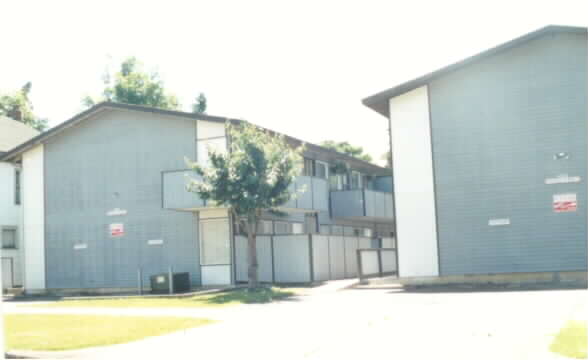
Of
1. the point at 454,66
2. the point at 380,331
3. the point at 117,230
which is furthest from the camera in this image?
the point at 117,230

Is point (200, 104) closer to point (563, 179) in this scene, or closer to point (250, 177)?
point (250, 177)

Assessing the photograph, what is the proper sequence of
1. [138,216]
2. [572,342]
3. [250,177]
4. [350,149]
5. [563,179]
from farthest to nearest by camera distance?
1. [350,149]
2. [138,216]
3. [250,177]
4. [563,179]
5. [572,342]

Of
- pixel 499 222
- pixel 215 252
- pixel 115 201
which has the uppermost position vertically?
pixel 115 201

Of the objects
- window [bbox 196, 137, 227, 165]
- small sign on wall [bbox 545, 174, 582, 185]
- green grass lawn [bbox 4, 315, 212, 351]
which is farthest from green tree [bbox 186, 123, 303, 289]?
small sign on wall [bbox 545, 174, 582, 185]

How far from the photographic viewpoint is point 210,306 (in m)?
19.8

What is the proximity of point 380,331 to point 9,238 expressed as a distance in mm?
26082

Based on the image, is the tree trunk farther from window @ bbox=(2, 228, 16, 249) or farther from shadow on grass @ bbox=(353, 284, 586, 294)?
window @ bbox=(2, 228, 16, 249)

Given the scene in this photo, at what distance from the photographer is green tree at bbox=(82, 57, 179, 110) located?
63.1m

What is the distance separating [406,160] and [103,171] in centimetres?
1294

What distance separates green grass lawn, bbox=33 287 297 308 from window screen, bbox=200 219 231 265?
265cm

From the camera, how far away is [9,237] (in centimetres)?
3391

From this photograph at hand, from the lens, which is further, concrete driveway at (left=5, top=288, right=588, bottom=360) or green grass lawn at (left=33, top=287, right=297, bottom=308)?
green grass lawn at (left=33, top=287, right=297, bottom=308)

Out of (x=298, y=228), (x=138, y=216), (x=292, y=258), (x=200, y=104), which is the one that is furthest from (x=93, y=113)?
(x=200, y=104)

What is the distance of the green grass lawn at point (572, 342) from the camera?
9.52 metres
